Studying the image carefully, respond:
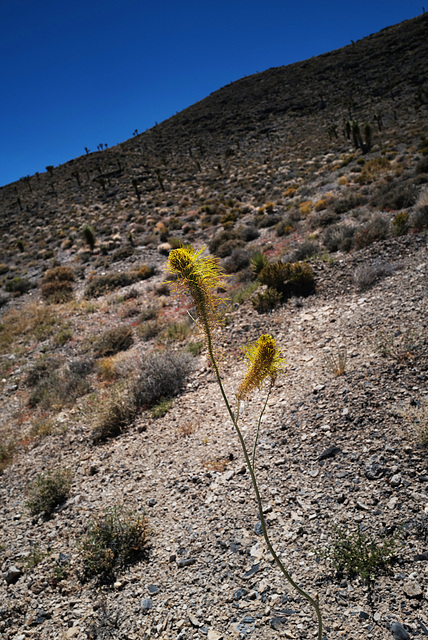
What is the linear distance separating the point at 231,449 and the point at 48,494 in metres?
2.82

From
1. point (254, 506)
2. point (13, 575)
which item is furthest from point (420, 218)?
point (13, 575)

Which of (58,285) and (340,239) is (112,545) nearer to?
(340,239)

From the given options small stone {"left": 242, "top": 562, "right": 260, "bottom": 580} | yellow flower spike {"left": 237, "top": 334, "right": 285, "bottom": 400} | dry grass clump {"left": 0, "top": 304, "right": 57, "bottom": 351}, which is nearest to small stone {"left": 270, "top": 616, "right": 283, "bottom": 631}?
small stone {"left": 242, "top": 562, "right": 260, "bottom": 580}

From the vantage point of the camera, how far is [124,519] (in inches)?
156

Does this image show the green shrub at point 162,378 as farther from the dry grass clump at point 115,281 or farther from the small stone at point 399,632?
the dry grass clump at point 115,281

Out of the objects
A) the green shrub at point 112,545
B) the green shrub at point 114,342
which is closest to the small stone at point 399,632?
the green shrub at point 112,545

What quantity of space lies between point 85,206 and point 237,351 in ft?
120

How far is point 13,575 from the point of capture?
3.93 meters

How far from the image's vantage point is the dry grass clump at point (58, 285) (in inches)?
647

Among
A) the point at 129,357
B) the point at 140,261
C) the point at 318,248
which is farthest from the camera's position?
the point at 140,261

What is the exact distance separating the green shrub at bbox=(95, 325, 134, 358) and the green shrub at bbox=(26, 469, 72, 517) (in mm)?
5080

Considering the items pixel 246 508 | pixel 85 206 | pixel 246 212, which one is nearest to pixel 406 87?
pixel 246 212

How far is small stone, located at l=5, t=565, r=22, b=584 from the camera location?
3910 mm

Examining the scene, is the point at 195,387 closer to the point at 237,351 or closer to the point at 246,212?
the point at 237,351
